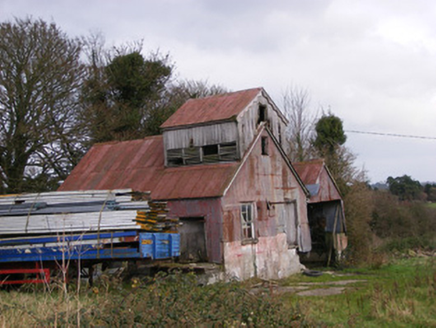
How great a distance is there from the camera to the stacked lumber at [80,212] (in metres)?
15.1

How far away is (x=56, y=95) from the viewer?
26875 millimetres

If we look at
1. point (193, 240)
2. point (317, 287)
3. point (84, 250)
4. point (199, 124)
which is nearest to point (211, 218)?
point (193, 240)

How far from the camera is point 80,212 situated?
15617 mm

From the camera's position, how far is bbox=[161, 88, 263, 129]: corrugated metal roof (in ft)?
66.2

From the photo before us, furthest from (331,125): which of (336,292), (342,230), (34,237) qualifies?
(34,237)

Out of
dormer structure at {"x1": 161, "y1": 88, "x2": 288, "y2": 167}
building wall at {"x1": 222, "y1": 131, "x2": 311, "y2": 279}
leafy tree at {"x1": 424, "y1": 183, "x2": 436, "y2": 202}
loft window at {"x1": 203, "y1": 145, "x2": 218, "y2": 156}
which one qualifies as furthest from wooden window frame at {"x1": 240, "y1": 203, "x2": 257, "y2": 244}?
leafy tree at {"x1": 424, "y1": 183, "x2": 436, "y2": 202}

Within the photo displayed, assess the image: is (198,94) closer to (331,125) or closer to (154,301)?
(331,125)

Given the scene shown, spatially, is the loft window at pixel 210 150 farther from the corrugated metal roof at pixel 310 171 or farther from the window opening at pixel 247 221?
the corrugated metal roof at pixel 310 171

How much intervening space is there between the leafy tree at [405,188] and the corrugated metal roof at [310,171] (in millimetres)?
40332

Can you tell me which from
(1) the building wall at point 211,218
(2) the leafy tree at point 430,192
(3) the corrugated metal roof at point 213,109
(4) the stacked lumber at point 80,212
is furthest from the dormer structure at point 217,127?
(2) the leafy tree at point 430,192

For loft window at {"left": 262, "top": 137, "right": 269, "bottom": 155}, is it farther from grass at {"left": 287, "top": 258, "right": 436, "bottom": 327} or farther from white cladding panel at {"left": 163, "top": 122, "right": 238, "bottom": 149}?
grass at {"left": 287, "top": 258, "right": 436, "bottom": 327}

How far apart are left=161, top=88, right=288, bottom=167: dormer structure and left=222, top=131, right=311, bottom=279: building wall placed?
0.74m

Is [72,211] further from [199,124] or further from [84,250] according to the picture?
[199,124]

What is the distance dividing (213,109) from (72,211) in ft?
24.1
